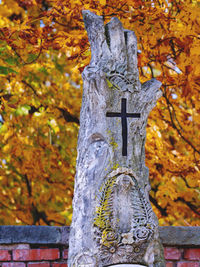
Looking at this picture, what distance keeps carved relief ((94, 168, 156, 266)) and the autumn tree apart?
1619mm

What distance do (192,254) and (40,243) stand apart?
1.46 meters

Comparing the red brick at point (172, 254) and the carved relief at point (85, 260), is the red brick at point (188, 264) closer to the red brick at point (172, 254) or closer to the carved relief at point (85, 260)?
the red brick at point (172, 254)

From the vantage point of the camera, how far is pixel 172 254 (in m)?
3.90

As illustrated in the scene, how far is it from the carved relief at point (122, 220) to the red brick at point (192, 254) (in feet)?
4.32

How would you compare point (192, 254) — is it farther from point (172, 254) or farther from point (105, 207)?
point (105, 207)

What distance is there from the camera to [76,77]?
6785 millimetres

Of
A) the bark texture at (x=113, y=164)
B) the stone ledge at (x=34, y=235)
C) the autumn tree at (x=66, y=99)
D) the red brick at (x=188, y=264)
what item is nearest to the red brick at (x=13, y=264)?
the stone ledge at (x=34, y=235)

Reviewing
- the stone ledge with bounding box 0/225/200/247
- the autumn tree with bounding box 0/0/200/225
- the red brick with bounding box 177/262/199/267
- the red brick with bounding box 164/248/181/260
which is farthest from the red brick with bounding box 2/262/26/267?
the autumn tree with bounding box 0/0/200/225

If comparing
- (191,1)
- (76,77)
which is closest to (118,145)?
(191,1)

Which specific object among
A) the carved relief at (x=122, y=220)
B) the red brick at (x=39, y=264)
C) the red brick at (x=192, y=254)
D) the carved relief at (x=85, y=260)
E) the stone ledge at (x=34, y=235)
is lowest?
the red brick at (x=39, y=264)

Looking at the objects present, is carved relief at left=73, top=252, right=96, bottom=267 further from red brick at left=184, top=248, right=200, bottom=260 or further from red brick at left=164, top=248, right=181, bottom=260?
red brick at left=184, top=248, right=200, bottom=260

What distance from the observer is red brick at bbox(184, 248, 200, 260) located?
393 cm

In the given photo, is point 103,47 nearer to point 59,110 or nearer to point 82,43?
point 82,43

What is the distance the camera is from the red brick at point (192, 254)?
3.93 metres
